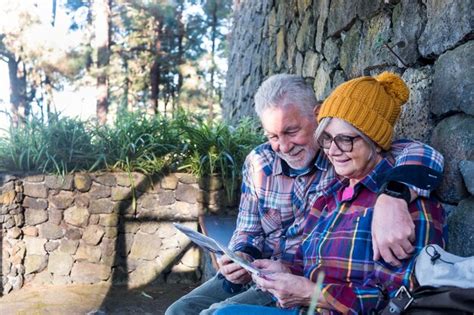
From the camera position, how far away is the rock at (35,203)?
13.7 ft

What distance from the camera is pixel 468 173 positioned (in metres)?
1.55

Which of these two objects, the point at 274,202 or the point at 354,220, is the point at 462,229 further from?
the point at 274,202

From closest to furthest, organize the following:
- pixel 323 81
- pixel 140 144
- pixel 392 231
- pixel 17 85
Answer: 1. pixel 392 231
2. pixel 323 81
3. pixel 140 144
4. pixel 17 85

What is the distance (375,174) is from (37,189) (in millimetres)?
3250

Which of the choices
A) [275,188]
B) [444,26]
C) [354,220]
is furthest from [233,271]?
[444,26]

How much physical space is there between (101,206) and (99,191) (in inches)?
4.7

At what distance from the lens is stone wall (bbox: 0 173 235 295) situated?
4.17 metres

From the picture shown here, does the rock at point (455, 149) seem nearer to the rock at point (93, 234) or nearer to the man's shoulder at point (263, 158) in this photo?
the man's shoulder at point (263, 158)

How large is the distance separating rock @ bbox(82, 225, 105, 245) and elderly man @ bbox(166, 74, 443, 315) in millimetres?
2279

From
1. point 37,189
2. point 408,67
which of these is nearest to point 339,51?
point 408,67

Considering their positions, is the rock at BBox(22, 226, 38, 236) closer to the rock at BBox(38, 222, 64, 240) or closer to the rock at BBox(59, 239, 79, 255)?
the rock at BBox(38, 222, 64, 240)

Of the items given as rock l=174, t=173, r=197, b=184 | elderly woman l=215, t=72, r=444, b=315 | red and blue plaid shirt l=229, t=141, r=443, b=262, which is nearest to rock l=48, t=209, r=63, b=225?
rock l=174, t=173, r=197, b=184

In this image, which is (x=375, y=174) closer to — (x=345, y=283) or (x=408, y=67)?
(x=345, y=283)

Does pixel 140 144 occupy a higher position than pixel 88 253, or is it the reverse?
pixel 140 144
